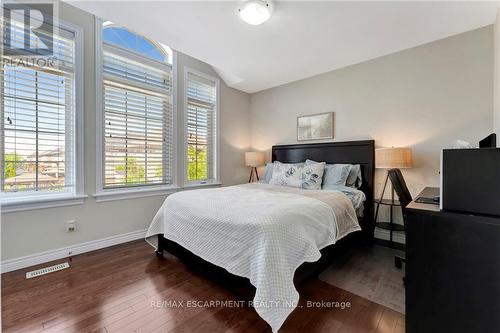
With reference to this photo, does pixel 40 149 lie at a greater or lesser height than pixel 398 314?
greater

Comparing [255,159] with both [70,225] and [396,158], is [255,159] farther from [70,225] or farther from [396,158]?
[70,225]

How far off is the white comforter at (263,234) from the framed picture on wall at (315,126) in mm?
1518

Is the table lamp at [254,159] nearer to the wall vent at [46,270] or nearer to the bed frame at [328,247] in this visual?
the bed frame at [328,247]

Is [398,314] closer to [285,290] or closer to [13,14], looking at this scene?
[285,290]

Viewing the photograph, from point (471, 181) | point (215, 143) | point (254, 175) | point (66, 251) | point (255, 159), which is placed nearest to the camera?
point (471, 181)

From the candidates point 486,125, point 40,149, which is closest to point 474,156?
point 486,125

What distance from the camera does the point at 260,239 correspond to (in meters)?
1.42

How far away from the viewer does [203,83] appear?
3.84 metres

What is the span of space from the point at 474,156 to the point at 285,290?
129 cm

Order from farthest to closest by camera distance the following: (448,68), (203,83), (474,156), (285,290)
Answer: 1. (203,83)
2. (448,68)
3. (285,290)
4. (474,156)

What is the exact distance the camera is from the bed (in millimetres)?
1345

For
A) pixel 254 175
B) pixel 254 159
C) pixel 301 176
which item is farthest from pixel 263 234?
pixel 254 175

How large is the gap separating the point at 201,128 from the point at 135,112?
3.60 ft

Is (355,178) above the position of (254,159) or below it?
below
